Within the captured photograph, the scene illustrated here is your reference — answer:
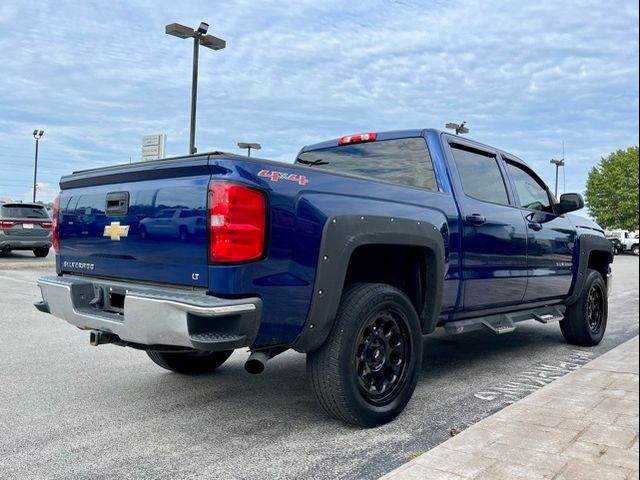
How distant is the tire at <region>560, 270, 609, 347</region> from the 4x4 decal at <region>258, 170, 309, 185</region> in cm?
439

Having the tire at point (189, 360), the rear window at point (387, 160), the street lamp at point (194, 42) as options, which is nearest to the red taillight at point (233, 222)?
the rear window at point (387, 160)

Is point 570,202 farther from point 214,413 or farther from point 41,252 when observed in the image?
point 41,252

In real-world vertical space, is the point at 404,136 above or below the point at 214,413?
above

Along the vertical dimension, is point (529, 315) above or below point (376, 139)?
below

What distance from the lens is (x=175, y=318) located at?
300 cm

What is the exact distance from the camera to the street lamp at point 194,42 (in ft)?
51.9

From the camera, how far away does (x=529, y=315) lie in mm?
5617

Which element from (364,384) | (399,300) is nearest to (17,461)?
(364,384)

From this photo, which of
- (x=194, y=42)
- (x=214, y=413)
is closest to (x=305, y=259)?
(x=214, y=413)

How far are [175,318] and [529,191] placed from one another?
4120 mm

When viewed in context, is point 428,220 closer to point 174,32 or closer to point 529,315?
point 529,315

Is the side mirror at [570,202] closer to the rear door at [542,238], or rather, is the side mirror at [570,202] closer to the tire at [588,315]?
the rear door at [542,238]

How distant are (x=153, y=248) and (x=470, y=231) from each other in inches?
95.6

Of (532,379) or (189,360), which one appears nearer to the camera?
(189,360)
